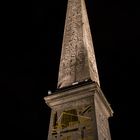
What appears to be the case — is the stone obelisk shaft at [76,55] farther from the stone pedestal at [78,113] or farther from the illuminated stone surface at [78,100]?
the stone pedestal at [78,113]

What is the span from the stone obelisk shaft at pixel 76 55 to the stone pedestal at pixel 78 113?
64 cm

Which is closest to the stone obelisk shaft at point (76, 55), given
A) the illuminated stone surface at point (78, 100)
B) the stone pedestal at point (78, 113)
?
the illuminated stone surface at point (78, 100)

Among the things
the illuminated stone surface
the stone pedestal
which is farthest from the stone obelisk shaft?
the stone pedestal

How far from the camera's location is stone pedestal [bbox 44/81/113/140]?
7816 millimetres

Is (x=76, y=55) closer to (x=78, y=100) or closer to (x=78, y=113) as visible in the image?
(x=78, y=100)

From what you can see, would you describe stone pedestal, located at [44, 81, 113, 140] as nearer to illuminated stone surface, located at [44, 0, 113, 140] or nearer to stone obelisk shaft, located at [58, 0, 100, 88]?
illuminated stone surface, located at [44, 0, 113, 140]

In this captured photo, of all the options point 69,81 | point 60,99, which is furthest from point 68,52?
point 60,99

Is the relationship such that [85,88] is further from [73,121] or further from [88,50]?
[88,50]

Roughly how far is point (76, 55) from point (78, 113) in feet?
8.33

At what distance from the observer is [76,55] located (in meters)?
10.0

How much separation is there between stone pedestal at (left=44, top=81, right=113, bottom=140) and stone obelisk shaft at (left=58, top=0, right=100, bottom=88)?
0.64 m

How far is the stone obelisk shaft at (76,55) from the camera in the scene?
9.38 metres

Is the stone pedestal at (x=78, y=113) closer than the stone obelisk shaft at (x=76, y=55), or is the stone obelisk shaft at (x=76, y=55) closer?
the stone pedestal at (x=78, y=113)

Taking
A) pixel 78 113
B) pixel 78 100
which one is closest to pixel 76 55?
pixel 78 100
